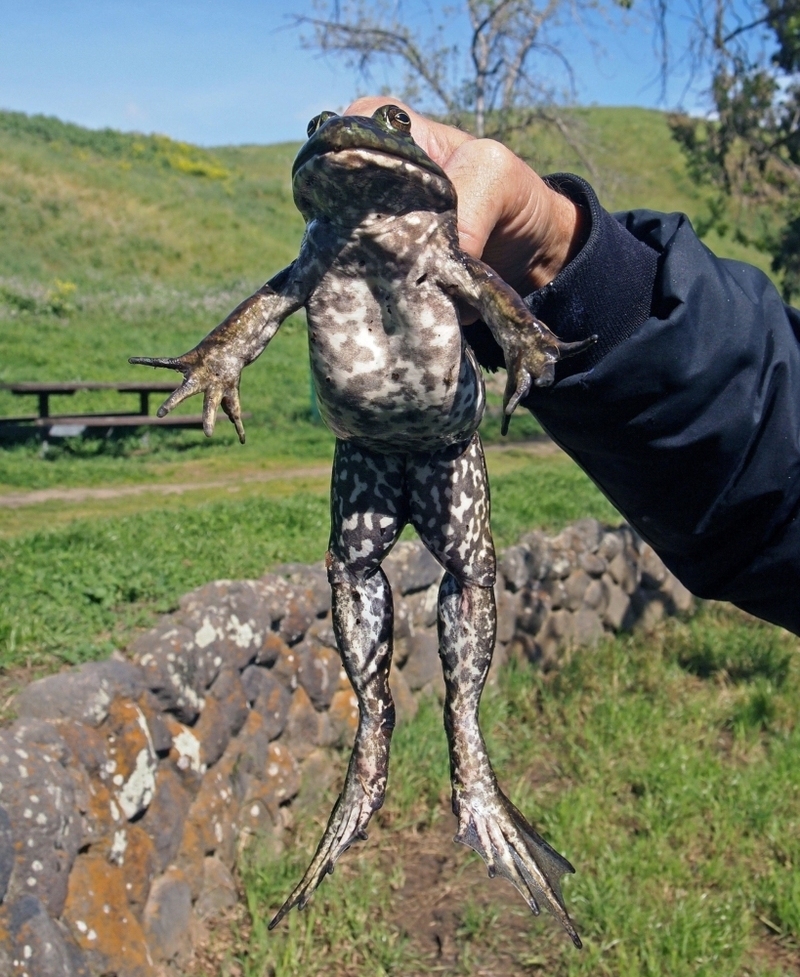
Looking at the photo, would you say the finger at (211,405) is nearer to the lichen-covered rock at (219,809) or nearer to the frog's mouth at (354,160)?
the frog's mouth at (354,160)

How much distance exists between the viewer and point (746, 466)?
2637 millimetres

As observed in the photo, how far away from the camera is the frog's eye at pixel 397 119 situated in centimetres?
158

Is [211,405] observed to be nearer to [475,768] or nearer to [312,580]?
[475,768]

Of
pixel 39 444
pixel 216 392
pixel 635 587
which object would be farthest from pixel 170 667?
pixel 39 444

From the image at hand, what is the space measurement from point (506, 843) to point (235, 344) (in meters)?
1.03

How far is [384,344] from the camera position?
1644 millimetres

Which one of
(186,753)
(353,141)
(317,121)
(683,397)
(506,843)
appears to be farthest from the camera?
(186,753)

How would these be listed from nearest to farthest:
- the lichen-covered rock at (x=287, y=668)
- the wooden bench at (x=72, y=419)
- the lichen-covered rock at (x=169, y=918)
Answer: the lichen-covered rock at (x=169, y=918)
the lichen-covered rock at (x=287, y=668)
the wooden bench at (x=72, y=419)

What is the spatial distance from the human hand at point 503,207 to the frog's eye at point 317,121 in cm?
19

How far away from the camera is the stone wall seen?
4605 mm

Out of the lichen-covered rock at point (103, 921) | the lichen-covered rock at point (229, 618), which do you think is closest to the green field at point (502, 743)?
the lichen-covered rock at point (229, 618)

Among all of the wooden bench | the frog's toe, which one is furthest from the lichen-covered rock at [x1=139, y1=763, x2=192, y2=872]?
the wooden bench

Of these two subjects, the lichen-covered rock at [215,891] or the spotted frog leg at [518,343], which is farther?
the lichen-covered rock at [215,891]

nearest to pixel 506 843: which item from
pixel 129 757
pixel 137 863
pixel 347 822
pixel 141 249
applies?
pixel 347 822
